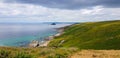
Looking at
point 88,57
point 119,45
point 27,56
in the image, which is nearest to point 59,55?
point 88,57

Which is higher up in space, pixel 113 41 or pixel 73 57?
pixel 73 57

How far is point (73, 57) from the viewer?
88.8ft

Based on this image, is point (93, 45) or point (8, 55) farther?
point (93, 45)

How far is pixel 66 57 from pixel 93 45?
51321mm

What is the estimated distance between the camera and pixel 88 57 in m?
26.9

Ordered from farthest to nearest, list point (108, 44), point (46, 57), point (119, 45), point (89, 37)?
point (89, 37), point (108, 44), point (119, 45), point (46, 57)

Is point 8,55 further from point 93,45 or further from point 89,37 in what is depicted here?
point 89,37

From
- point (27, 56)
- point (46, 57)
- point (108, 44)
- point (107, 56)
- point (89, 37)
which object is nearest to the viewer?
point (27, 56)

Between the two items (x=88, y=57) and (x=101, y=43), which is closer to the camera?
(x=88, y=57)

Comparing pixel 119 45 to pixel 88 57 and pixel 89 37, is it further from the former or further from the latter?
pixel 88 57

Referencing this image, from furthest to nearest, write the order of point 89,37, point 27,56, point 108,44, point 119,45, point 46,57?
point 89,37, point 108,44, point 119,45, point 46,57, point 27,56

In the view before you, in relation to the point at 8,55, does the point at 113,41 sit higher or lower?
lower

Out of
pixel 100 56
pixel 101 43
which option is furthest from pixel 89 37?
pixel 100 56

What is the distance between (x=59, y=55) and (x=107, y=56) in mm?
5436
